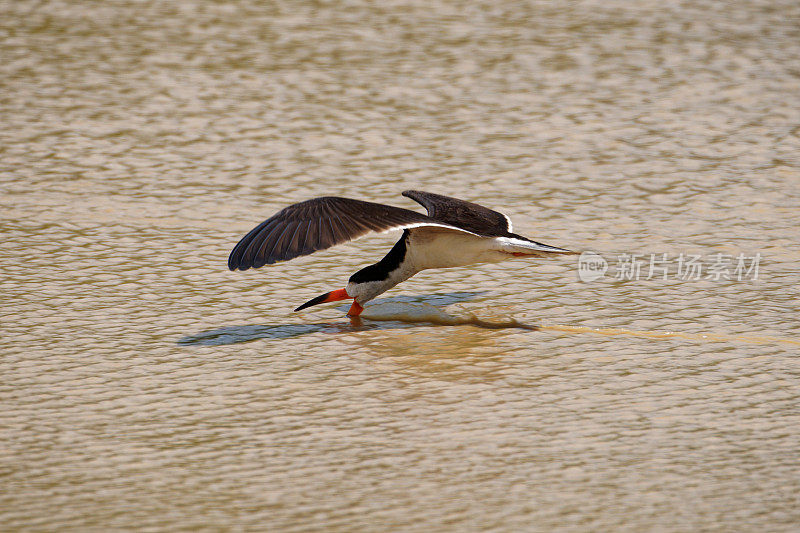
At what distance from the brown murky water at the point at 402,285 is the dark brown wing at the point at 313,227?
1.65ft

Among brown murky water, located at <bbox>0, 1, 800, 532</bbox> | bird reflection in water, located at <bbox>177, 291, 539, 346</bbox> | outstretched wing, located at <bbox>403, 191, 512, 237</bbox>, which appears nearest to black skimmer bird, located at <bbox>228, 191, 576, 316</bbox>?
outstretched wing, located at <bbox>403, 191, 512, 237</bbox>

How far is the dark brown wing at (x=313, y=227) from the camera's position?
15.1 feet

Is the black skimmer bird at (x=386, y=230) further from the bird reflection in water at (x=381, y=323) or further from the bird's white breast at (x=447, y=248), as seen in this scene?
the bird reflection in water at (x=381, y=323)

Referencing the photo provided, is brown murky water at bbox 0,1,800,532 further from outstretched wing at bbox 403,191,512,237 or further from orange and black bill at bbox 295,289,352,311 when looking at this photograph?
outstretched wing at bbox 403,191,512,237

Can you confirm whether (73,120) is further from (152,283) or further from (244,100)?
(152,283)

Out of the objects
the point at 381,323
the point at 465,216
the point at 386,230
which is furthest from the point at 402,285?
the point at 386,230

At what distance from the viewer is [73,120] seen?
295 inches

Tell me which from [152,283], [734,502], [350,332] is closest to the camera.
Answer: [734,502]

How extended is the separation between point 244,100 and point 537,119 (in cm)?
213

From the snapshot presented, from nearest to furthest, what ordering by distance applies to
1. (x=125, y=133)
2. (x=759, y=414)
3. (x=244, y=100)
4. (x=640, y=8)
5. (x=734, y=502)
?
(x=734, y=502) → (x=759, y=414) → (x=125, y=133) → (x=244, y=100) → (x=640, y=8)

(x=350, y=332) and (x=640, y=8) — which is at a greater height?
(x=640, y=8)

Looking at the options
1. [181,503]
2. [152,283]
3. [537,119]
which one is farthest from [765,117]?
[181,503]

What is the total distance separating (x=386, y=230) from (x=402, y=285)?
3.86 feet

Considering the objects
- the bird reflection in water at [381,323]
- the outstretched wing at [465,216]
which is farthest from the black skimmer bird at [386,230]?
the bird reflection in water at [381,323]
